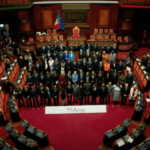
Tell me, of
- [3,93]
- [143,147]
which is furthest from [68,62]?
[143,147]

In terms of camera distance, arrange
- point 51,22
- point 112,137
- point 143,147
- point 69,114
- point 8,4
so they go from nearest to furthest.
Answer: point 143,147, point 112,137, point 69,114, point 8,4, point 51,22

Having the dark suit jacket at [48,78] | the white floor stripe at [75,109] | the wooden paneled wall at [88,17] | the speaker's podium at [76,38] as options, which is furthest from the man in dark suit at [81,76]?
the wooden paneled wall at [88,17]

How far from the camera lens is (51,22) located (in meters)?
11.3

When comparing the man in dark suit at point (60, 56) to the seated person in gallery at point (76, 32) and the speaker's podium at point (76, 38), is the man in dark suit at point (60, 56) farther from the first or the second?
the seated person in gallery at point (76, 32)

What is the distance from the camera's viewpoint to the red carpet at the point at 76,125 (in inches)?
225

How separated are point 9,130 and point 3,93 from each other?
2.15 meters

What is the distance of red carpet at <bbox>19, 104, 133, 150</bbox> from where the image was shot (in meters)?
5.70

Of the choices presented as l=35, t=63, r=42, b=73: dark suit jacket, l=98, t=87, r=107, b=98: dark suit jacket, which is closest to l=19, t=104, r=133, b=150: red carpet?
l=98, t=87, r=107, b=98: dark suit jacket

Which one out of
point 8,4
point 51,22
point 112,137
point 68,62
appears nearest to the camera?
point 112,137

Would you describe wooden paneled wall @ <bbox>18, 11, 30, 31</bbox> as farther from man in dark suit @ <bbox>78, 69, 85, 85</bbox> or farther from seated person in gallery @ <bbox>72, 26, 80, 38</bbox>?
man in dark suit @ <bbox>78, 69, 85, 85</bbox>

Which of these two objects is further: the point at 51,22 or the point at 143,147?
the point at 51,22

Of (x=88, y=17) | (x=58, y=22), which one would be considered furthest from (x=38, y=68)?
(x=88, y=17)

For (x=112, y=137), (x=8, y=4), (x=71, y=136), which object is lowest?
(x=71, y=136)

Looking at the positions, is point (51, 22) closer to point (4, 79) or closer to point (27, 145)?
point (4, 79)
